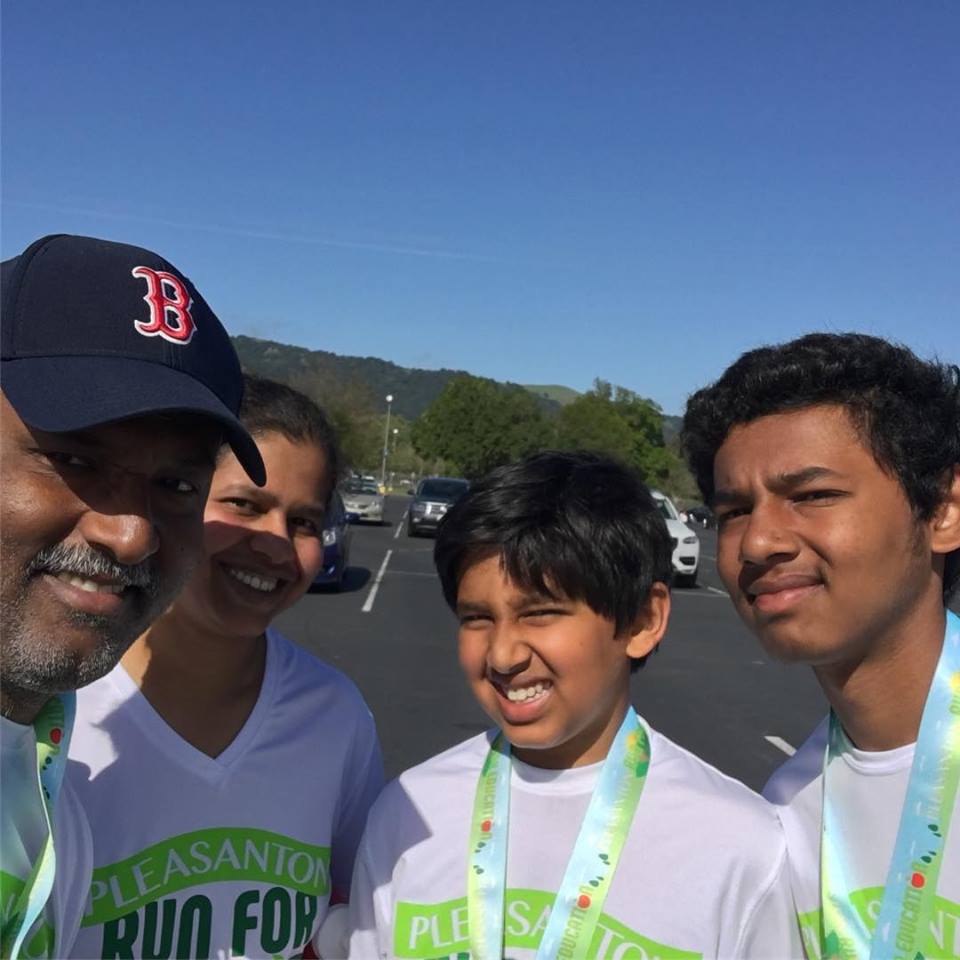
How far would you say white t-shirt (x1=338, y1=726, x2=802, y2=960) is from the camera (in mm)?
2018

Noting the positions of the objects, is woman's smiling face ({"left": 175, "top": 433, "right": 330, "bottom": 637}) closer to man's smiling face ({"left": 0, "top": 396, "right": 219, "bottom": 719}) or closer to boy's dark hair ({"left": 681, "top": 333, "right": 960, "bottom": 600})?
man's smiling face ({"left": 0, "top": 396, "right": 219, "bottom": 719})

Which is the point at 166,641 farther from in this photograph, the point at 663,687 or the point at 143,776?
the point at 663,687

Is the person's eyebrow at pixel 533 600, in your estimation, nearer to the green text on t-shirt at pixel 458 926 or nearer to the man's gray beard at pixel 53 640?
the green text on t-shirt at pixel 458 926

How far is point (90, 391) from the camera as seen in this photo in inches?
63.0

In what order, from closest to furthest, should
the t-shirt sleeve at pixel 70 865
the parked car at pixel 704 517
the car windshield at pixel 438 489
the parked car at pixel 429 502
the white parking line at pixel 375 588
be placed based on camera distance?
the t-shirt sleeve at pixel 70 865 → the parked car at pixel 704 517 → the white parking line at pixel 375 588 → the parked car at pixel 429 502 → the car windshield at pixel 438 489

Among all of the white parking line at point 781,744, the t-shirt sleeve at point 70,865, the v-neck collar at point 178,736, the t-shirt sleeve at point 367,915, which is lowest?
the white parking line at point 781,744

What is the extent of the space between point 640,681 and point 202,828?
8.75 meters

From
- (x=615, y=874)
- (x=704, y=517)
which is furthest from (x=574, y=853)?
(x=704, y=517)

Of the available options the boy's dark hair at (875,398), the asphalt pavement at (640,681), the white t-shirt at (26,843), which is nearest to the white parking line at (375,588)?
the asphalt pavement at (640,681)

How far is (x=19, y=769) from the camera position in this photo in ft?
5.62

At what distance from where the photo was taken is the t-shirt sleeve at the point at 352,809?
2480mm

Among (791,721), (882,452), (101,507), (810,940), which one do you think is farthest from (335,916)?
(791,721)

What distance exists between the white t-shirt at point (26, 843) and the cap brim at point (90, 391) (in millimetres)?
551

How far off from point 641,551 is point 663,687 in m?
8.08
